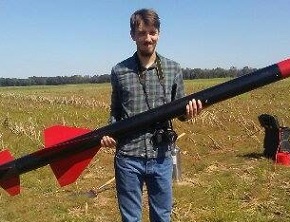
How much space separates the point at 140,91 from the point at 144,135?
0.43 meters

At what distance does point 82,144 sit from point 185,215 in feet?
9.62

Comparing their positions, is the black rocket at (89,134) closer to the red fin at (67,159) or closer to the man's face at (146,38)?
the red fin at (67,159)

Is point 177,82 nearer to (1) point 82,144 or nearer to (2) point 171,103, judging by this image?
(2) point 171,103

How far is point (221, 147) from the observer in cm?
1341

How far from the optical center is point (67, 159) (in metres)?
5.04

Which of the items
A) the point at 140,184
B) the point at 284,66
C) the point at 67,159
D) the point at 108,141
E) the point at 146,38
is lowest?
the point at 140,184

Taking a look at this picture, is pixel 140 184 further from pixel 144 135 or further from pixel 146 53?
pixel 146 53

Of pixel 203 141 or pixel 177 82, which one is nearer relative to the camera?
pixel 177 82

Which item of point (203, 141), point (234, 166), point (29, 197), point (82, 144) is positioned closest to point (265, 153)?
point (234, 166)

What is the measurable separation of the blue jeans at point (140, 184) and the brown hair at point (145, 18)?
1246mm

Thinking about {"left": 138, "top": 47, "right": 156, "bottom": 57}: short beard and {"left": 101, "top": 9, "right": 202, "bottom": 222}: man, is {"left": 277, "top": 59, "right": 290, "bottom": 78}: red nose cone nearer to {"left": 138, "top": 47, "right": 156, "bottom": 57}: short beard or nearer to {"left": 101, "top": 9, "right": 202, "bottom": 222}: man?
{"left": 101, "top": 9, "right": 202, "bottom": 222}: man

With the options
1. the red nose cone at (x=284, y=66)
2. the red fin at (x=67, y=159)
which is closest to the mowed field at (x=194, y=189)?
the red fin at (x=67, y=159)

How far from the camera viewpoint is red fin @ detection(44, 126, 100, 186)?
498cm

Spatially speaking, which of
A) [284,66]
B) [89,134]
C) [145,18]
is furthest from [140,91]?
[284,66]
